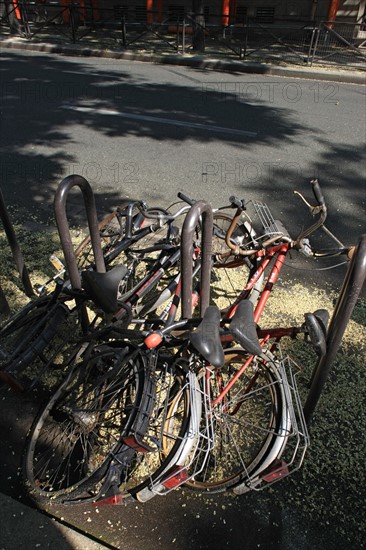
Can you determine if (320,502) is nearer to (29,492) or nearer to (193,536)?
(193,536)

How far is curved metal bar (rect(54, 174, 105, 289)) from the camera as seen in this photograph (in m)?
2.39

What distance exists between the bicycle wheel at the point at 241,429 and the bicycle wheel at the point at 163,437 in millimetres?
151

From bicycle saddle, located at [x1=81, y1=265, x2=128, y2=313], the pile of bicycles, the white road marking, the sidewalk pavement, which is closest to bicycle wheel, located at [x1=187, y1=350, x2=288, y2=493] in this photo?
the pile of bicycles

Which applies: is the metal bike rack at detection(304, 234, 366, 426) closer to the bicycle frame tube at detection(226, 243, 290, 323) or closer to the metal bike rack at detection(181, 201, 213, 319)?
the bicycle frame tube at detection(226, 243, 290, 323)

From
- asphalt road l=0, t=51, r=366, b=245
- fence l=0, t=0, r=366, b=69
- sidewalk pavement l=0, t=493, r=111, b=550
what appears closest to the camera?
sidewalk pavement l=0, t=493, r=111, b=550

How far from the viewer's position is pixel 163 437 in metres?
2.21

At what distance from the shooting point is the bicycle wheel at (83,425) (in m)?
2.12

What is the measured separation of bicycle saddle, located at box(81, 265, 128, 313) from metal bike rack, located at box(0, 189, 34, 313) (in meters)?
1.24

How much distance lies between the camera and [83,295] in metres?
2.64

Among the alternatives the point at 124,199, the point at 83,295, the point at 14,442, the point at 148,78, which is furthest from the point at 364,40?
the point at 14,442

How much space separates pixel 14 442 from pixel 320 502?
1.84 metres

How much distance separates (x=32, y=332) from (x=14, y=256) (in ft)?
3.40

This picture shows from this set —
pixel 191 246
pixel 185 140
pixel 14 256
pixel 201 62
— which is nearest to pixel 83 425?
pixel 191 246

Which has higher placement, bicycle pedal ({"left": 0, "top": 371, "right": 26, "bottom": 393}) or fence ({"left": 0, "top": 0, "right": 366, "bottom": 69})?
fence ({"left": 0, "top": 0, "right": 366, "bottom": 69})
